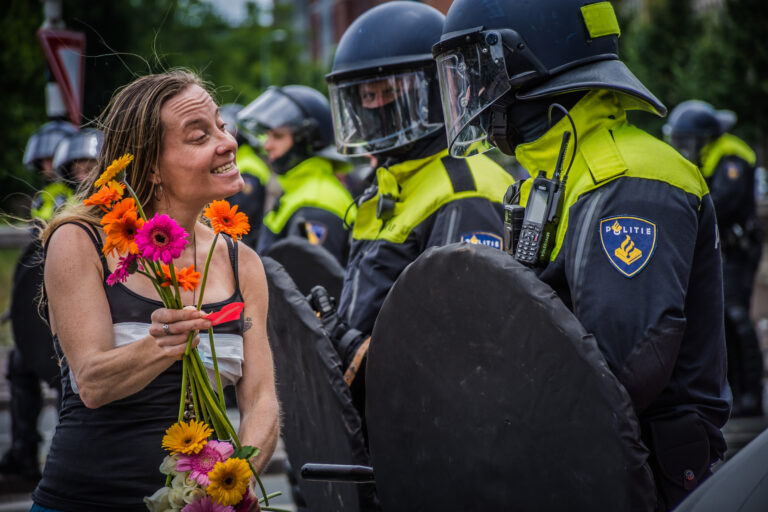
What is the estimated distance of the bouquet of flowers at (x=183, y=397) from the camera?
2057 millimetres

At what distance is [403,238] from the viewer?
338cm

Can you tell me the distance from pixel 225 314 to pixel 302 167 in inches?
148

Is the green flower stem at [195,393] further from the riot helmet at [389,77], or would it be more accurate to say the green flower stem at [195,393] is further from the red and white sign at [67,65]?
the red and white sign at [67,65]

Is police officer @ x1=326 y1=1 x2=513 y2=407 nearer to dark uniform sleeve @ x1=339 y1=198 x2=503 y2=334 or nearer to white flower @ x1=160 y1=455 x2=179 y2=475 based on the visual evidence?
dark uniform sleeve @ x1=339 y1=198 x2=503 y2=334

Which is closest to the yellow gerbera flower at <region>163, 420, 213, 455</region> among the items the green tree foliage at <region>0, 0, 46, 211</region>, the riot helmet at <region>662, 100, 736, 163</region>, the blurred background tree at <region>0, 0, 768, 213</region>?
the riot helmet at <region>662, 100, 736, 163</region>

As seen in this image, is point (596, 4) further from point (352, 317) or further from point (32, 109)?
point (32, 109)

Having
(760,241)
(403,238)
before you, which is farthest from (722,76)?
(403,238)

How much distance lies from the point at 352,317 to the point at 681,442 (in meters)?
1.47

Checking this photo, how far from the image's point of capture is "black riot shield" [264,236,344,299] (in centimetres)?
413

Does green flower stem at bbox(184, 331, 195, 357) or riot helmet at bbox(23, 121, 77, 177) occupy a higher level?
riot helmet at bbox(23, 121, 77, 177)

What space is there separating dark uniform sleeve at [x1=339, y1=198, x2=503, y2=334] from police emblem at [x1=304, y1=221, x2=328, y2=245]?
1.45m

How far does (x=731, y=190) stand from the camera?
7.83 metres

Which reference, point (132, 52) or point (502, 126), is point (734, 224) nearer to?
point (502, 126)

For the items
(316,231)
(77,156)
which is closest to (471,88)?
(316,231)
